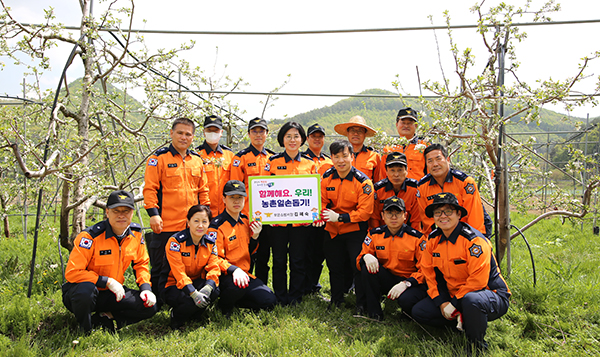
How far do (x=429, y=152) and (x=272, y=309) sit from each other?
2810 mm

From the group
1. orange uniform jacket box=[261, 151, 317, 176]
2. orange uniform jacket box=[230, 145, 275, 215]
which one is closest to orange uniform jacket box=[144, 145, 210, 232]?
orange uniform jacket box=[230, 145, 275, 215]

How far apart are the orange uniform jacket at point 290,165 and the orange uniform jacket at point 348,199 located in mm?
283

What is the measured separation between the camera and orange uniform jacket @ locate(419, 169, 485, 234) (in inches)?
164

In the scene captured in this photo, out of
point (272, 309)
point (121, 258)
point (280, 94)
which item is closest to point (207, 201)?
point (121, 258)

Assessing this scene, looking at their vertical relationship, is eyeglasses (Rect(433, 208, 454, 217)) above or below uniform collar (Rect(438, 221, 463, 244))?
above

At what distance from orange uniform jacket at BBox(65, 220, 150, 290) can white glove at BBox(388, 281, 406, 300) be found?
289cm

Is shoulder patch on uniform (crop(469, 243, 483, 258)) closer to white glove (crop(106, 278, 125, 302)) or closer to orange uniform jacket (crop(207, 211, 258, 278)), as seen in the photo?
orange uniform jacket (crop(207, 211, 258, 278))

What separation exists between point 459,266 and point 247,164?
3.17 m

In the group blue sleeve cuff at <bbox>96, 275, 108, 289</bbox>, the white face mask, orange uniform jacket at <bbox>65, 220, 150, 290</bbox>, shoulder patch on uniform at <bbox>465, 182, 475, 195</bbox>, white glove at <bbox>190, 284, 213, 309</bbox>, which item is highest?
the white face mask

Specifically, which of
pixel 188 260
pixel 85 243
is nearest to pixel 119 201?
pixel 85 243

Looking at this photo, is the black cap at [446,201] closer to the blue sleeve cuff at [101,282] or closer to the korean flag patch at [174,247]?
the korean flag patch at [174,247]

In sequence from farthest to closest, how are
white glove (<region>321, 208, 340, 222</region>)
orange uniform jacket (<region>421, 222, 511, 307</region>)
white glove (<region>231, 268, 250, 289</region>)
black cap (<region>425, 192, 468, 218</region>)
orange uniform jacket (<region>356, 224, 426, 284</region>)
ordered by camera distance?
white glove (<region>321, 208, 340, 222</region>)
orange uniform jacket (<region>356, 224, 426, 284</region>)
white glove (<region>231, 268, 250, 289</region>)
black cap (<region>425, 192, 468, 218</region>)
orange uniform jacket (<region>421, 222, 511, 307</region>)

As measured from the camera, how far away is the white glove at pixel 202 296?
401cm

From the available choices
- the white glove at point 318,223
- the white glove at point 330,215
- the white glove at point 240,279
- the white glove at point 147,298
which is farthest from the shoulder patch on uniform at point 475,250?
the white glove at point 147,298
